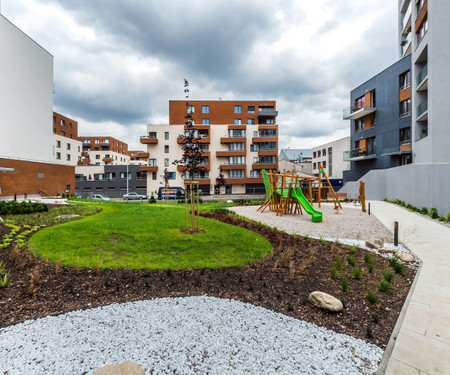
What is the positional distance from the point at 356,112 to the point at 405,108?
18.8 ft

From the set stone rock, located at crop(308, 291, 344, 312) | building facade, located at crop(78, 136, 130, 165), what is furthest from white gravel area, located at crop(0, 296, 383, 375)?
building facade, located at crop(78, 136, 130, 165)

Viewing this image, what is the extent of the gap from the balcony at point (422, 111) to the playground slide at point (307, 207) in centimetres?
1625

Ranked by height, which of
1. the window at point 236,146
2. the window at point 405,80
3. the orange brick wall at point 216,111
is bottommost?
the window at point 236,146

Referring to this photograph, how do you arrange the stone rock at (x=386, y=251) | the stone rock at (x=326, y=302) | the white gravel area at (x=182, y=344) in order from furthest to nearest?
the stone rock at (x=386, y=251) < the stone rock at (x=326, y=302) < the white gravel area at (x=182, y=344)

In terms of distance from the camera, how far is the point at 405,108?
87.8 feet

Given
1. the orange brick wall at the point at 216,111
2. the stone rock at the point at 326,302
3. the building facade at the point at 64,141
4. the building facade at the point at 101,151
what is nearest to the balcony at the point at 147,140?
the orange brick wall at the point at 216,111

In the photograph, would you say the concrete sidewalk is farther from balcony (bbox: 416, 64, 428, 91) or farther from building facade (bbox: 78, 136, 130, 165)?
building facade (bbox: 78, 136, 130, 165)

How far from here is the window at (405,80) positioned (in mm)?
25984

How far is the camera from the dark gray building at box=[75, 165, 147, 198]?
2195 inches

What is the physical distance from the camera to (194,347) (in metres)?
3.03

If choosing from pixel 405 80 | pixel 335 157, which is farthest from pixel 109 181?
pixel 405 80

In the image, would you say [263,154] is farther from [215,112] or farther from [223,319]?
[223,319]

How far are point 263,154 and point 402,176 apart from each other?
94.9ft

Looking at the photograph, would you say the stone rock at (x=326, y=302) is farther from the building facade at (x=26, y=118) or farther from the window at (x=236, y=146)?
the window at (x=236, y=146)
